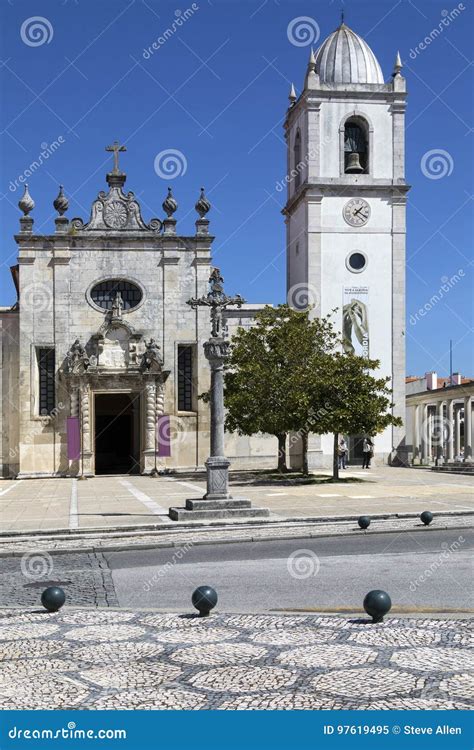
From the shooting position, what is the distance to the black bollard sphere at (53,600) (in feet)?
29.1

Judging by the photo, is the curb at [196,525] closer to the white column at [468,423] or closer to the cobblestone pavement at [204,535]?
the cobblestone pavement at [204,535]

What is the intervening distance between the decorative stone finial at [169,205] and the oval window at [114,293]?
363cm

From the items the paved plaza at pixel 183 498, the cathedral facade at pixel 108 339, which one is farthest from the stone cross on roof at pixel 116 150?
the paved plaza at pixel 183 498

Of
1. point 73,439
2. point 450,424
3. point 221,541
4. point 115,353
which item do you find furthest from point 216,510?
point 450,424

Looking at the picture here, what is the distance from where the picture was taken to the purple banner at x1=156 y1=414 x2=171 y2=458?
38.6m

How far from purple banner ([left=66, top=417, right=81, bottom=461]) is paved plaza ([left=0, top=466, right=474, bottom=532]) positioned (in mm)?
2419

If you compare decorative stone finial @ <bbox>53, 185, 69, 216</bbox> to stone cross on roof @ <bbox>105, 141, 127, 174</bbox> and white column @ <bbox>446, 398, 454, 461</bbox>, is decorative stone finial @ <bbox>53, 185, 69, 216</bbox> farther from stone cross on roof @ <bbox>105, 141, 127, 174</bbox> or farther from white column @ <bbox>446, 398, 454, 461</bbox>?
white column @ <bbox>446, 398, 454, 461</bbox>

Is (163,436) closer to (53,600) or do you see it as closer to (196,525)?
(196,525)

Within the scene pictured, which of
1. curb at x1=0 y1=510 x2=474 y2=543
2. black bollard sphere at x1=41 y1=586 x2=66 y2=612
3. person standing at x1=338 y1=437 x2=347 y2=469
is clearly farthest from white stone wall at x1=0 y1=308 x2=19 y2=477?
black bollard sphere at x1=41 y1=586 x2=66 y2=612

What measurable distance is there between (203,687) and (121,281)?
34384 mm

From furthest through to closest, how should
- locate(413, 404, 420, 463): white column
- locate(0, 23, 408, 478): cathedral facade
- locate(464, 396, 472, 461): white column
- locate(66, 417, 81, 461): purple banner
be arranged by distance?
1. locate(413, 404, 420, 463): white column
2. locate(464, 396, 472, 461): white column
3. locate(0, 23, 408, 478): cathedral facade
4. locate(66, 417, 81, 461): purple banner

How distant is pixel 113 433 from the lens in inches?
1752

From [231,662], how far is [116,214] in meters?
34.7

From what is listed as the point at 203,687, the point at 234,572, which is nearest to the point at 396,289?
the point at 234,572
